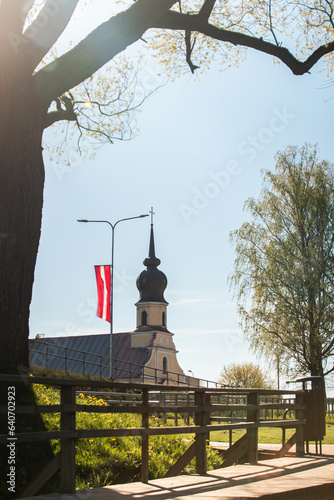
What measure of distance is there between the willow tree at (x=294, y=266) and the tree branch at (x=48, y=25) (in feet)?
78.4

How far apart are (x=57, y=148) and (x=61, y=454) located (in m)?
10.9

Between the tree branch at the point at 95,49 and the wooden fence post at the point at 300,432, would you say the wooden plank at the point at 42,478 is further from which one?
the wooden fence post at the point at 300,432

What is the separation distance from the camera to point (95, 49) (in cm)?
955

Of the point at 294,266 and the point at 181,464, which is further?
the point at 294,266

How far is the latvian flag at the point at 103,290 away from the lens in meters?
34.8

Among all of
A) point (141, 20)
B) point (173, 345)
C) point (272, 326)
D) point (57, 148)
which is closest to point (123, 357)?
point (173, 345)

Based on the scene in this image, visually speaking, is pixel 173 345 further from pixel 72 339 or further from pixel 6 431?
pixel 6 431

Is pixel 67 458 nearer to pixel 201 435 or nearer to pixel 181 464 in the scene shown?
pixel 201 435

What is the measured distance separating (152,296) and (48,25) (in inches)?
3119

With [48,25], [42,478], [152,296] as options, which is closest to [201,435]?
[42,478]

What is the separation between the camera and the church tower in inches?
3440

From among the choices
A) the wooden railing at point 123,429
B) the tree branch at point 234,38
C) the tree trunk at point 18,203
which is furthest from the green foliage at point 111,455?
the tree branch at point 234,38

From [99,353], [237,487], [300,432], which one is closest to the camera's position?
[237,487]

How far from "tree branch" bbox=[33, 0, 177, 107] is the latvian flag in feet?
83.4
